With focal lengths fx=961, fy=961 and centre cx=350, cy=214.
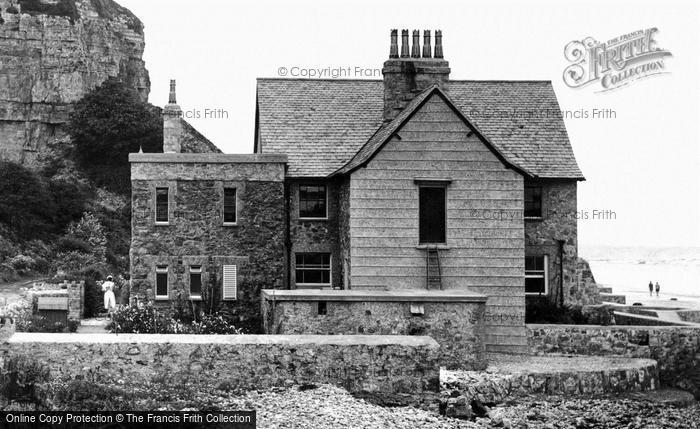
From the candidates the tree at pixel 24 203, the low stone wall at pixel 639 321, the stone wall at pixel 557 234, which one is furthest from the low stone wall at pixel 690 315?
the tree at pixel 24 203

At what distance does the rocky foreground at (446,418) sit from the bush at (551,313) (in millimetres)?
7554

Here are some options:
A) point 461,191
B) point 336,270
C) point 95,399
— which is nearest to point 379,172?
point 461,191

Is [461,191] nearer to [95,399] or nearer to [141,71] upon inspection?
[95,399]

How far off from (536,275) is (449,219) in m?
5.88

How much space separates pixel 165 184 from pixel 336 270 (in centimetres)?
609

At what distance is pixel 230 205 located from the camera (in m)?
30.5

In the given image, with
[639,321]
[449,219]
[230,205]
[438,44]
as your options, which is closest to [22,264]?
[230,205]

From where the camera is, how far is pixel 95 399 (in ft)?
56.0

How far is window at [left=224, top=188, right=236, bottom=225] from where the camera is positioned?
3050 cm

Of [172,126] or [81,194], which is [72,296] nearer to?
[172,126]

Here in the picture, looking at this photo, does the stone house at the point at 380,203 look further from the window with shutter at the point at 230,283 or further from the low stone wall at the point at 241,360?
the low stone wall at the point at 241,360

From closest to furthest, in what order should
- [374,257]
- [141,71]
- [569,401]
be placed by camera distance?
1. [569,401]
2. [374,257]
3. [141,71]

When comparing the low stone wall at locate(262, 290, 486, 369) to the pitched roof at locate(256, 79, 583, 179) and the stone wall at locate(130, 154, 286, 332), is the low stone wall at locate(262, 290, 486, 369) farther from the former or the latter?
the pitched roof at locate(256, 79, 583, 179)
